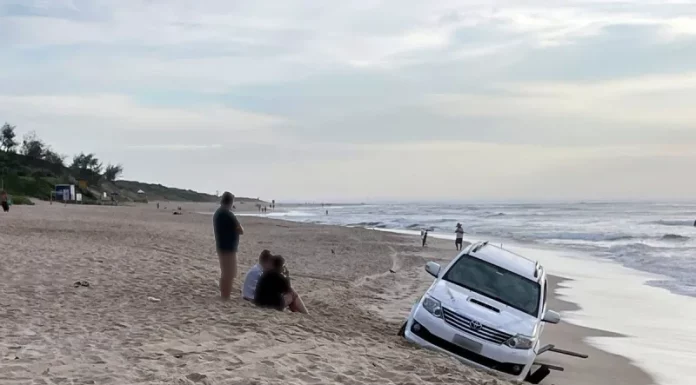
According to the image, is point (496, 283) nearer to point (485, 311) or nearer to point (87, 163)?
point (485, 311)

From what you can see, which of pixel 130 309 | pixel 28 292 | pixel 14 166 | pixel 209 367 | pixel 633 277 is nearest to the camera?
pixel 209 367

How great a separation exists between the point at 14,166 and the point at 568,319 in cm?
8241

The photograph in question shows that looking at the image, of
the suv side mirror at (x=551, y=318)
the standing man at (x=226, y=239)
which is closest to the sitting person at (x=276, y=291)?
the standing man at (x=226, y=239)

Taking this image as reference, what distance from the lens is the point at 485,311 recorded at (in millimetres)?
8547

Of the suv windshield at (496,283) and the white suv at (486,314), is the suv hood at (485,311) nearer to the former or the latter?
the white suv at (486,314)

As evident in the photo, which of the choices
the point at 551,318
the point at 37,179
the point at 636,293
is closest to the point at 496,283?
the point at 551,318

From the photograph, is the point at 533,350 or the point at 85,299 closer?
the point at 533,350

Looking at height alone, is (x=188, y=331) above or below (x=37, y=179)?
below

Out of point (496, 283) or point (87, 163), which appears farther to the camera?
point (87, 163)

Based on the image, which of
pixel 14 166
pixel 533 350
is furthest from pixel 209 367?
pixel 14 166

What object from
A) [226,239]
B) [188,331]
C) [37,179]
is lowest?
[188,331]

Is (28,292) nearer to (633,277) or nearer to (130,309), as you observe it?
(130,309)

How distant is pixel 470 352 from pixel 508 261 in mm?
2135

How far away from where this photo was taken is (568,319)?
1357 cm
